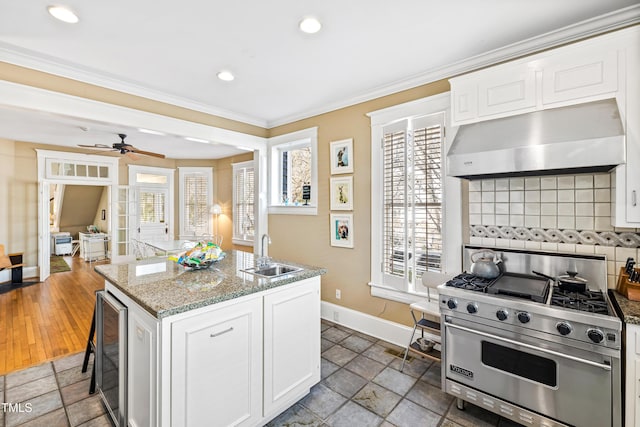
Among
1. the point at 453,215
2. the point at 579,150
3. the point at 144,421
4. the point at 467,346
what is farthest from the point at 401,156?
the point at 144,421

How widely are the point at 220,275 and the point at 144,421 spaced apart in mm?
898

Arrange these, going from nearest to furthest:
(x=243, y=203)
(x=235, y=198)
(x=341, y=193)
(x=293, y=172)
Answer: (x=341, y=193)
(x=293, y=172)
(x=243, y=203)
(x=235, y=198)

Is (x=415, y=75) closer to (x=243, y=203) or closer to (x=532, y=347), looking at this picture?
(x=532, y=347)

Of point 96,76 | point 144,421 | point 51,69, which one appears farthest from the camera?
point 96,76

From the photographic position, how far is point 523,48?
2.26 meters

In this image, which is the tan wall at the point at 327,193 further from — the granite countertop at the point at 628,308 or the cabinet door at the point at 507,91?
the granite countertop at the point at 628,308

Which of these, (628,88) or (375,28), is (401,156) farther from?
(628,88)

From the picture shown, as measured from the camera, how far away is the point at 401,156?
9.80 feet

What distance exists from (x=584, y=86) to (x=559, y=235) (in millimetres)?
1052

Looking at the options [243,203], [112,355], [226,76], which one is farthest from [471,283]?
[243,203]

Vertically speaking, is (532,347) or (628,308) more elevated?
(628,308)

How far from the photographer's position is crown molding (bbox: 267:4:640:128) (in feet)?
6.33

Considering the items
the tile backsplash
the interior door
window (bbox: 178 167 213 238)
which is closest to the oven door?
the tile backsplash

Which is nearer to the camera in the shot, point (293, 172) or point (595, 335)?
point (595, 335)
